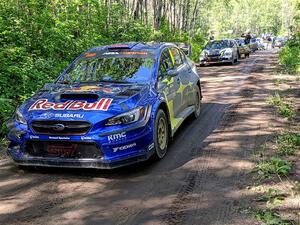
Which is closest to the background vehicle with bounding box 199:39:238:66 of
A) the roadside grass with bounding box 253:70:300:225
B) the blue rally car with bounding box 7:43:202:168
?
the roadside grass with bounding box 253:70:300:225

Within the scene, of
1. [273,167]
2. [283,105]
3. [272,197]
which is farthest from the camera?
[283,105]

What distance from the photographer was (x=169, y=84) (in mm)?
7199

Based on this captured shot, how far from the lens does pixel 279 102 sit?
1040cm

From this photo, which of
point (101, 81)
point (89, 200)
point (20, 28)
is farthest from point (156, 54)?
point (20, 28)

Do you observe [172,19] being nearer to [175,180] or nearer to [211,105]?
[211,105]

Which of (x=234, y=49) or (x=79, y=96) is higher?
(x=79, y=96)

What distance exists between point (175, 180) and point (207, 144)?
1.79 metres

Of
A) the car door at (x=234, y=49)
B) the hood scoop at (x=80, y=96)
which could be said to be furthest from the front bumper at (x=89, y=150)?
the car door at (x=234, y=49)

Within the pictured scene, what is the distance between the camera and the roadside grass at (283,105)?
9.07 metres

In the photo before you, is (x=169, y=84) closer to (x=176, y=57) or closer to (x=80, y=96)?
(x=176, y=57)

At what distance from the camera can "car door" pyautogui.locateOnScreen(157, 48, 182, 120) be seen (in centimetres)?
693

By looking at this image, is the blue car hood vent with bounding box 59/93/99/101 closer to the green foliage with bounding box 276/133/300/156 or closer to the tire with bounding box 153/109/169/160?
the tire with bounding box 153/109/169/160

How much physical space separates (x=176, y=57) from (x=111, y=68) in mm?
1843

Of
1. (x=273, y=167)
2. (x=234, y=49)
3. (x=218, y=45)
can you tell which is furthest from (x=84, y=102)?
(x=234, y=49)
